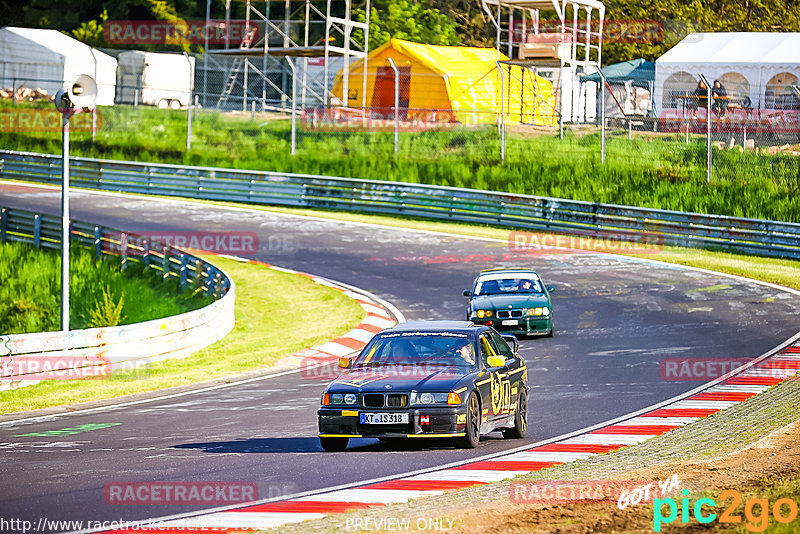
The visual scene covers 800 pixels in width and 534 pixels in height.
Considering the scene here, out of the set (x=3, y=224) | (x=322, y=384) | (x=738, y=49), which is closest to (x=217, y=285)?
(x=322, y=384)

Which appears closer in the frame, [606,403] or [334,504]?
[334,504]

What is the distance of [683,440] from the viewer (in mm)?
12320

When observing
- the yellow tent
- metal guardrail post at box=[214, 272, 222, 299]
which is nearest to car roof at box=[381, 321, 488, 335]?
metal guardrail post at box=[214, 272, 222, 299]

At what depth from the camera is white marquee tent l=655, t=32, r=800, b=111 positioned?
44312 mm

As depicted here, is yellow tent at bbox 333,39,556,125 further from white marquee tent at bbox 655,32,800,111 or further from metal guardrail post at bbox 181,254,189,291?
metal guardrail post at bbox 181,254,189,291

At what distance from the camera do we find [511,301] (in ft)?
68.6

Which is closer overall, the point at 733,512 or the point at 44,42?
the point at 733,512

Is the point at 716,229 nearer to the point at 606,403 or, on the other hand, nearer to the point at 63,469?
the point at 606,403

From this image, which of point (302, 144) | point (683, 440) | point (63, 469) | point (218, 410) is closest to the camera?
point (63, 469)

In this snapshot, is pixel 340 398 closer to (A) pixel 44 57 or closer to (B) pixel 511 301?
(B) pixel 511 301

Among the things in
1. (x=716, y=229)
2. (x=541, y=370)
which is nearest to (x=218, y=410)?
(x=541, y=370)

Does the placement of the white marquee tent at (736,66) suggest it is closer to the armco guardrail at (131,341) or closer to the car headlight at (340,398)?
the armco guardrail at (131,341)

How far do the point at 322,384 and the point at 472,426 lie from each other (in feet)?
19.3

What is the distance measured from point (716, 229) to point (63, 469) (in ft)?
81.0
